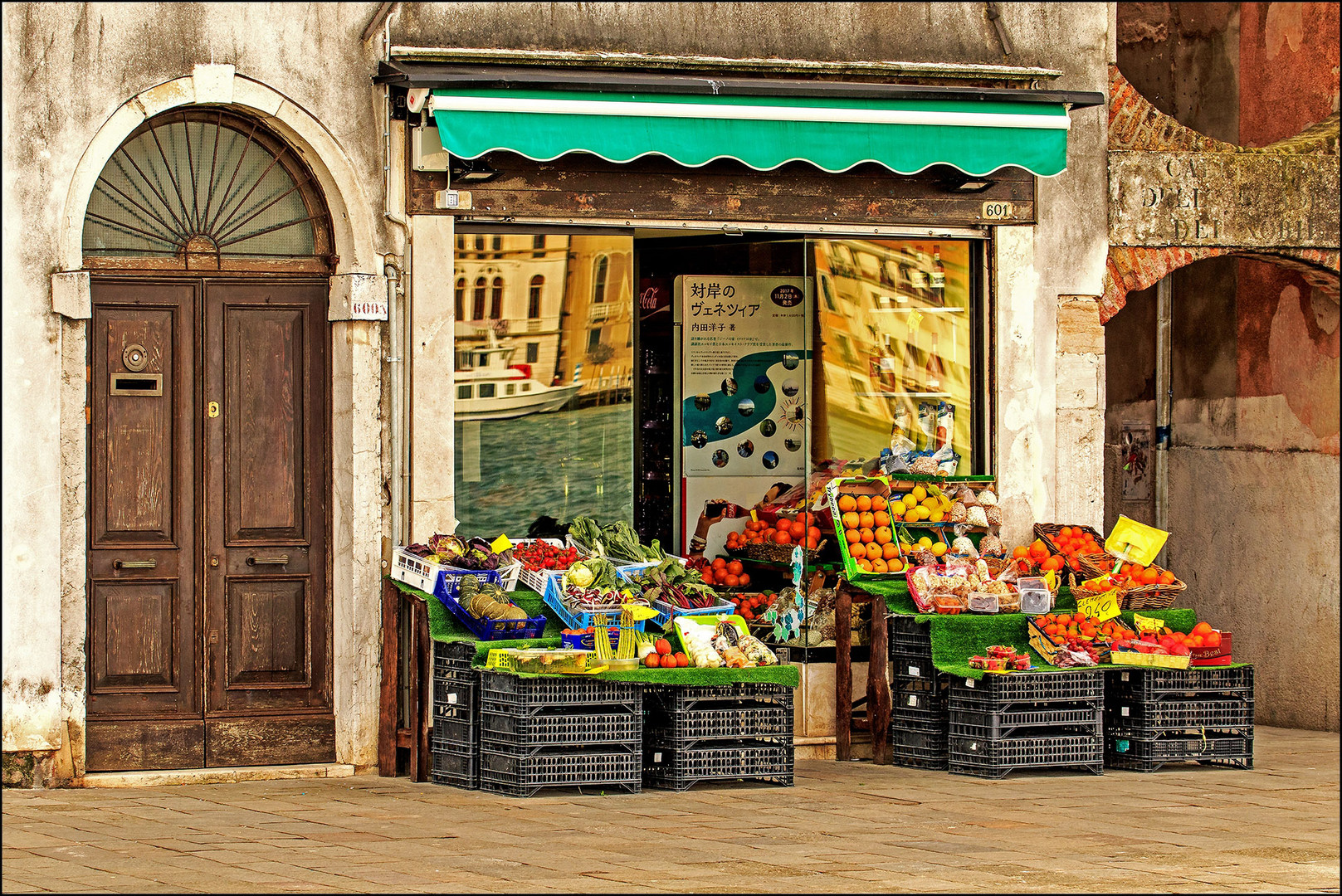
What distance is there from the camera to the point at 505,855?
24.1ft

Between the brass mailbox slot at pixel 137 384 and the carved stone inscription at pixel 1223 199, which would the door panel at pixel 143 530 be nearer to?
the brass mailbox slot at pixel 137 384

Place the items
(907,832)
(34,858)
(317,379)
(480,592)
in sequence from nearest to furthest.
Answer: (34,858) → (907,832) → (480,592) → (317,379)

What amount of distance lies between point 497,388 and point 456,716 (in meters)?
2.32

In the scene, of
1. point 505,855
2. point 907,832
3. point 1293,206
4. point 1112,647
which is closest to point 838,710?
point 1112,647

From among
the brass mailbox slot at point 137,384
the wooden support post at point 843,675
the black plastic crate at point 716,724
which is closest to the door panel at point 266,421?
the brass mailbox slot at point 137,384

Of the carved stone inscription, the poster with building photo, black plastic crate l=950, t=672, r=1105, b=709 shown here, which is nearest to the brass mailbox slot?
the poster with building photo

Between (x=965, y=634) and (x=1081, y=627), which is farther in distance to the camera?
(x=1081, y=627)

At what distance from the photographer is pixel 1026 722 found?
961 cm

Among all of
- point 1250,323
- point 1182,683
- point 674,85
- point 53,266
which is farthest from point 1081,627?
point 53,266

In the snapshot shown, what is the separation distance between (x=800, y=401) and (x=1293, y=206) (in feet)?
11.7

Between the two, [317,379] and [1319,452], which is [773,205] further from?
[1319,452]

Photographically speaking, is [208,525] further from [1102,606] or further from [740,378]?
[1102,606]

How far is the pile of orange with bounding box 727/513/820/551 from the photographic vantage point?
11148 millimetres

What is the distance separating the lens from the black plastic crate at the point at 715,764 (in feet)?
30.0
